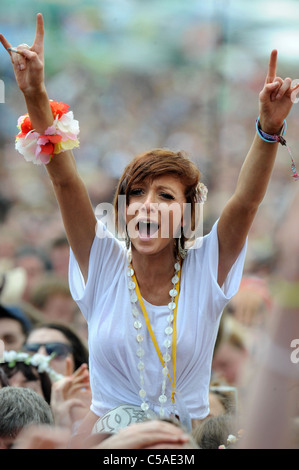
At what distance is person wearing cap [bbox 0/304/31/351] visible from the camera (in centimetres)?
430

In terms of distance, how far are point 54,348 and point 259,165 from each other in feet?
6.59

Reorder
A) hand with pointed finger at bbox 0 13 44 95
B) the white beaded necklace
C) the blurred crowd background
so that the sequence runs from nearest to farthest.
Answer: hand with pointed finger at bbox 0 13 44 95
the white beaded necklace
the blurred crowd background

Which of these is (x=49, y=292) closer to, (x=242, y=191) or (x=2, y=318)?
(x=2, y=318)

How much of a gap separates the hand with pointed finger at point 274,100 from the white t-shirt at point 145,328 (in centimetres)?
47

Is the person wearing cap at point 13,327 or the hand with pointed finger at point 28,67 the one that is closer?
the hand with pointed finger at point 28,67

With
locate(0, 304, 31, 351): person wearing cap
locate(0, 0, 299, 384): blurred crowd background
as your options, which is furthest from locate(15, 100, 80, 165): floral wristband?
locate(0, 0, 299, 384): blurred crowd background

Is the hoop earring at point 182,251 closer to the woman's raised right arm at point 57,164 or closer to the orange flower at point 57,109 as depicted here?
the woman's raised right arm at point 57,164

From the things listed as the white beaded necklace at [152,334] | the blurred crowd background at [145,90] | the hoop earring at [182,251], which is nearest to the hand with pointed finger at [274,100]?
the hoop earring at [182,251]

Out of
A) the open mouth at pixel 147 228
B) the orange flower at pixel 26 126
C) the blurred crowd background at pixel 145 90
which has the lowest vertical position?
the open mouth at pixel 147 228

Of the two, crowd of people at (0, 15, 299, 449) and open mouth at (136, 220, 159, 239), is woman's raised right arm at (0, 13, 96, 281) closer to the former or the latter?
crowd of people at (0, 15, 299, 449)

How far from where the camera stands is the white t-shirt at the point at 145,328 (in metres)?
2.59

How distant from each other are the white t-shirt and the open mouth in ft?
0.53

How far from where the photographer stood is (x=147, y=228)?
8.74 ft

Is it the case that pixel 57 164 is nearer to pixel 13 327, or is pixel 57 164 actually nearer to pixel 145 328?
pixel 145 328
